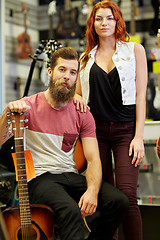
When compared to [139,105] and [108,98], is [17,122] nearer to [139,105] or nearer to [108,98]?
[108,98]

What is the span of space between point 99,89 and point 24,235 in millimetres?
1054

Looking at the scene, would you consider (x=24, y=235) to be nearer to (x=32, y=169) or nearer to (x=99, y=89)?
(x=32, y=169)

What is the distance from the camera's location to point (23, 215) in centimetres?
202

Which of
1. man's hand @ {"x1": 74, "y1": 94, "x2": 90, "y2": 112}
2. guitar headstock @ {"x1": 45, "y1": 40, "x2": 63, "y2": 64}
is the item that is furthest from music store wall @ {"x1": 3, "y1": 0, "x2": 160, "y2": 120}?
man's hand @ {"x1": 74, "y1": 94, "x2": 90, "y2": 112}

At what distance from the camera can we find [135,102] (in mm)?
2557

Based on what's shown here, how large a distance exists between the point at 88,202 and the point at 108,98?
27.8 inches

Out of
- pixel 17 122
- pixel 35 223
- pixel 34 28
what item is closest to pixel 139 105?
pixel 17 122

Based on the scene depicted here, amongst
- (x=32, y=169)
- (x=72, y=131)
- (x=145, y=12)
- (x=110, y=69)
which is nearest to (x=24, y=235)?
(x=32, y=169)

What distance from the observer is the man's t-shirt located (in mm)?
2281

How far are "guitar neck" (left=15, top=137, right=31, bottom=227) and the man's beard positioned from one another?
386 millimetres

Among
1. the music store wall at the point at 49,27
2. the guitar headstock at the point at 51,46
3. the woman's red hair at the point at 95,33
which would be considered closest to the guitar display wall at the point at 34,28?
the music store wall at the point at 49,27

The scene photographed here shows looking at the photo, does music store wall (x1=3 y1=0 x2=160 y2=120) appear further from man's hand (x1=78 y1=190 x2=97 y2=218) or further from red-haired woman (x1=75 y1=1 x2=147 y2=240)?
man's hand (x1=78 y1=190 x2=97 y2=218)

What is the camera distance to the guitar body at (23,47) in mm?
6078

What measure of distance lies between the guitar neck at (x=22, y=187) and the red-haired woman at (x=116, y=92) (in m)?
0.55
